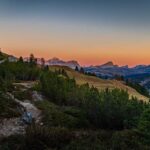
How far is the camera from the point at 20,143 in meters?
14.1

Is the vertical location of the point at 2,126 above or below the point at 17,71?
below

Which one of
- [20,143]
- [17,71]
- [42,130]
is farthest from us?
[17,71]

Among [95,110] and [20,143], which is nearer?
[20,143]

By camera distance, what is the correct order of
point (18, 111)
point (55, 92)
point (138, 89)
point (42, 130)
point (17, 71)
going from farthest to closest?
point (138, 89) → point (17, 71) → point (55, 92) → point (18, 111) → point (42, 130)

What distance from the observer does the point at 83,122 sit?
37.6m

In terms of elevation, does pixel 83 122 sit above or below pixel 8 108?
below

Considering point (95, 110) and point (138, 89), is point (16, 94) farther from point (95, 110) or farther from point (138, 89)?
point (138, 89)

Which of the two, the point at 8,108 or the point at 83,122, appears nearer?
the point at 83,122

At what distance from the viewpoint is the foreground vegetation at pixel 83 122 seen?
44.8 ft

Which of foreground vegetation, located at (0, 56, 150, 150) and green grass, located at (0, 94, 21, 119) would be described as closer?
foreground vegetation, located at (0, 56, 150, 150)

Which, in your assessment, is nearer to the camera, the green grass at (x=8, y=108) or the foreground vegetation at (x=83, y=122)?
the foreground vegetation at (x=83, y=122)

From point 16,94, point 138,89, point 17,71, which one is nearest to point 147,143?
point 16,94

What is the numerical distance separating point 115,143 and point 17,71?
108 metres

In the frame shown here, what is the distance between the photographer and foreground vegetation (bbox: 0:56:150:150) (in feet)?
44.8
